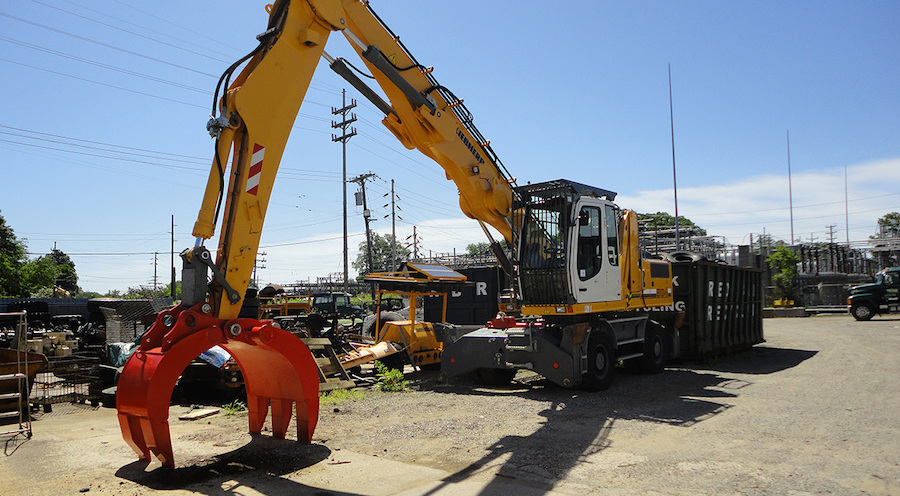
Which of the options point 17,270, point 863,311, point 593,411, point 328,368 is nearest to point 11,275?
point 17,270

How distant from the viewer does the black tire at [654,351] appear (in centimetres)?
1222

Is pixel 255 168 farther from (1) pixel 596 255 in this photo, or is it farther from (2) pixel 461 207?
(1) pixel 596 255

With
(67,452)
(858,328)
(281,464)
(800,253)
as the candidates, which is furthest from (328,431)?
(800,253)

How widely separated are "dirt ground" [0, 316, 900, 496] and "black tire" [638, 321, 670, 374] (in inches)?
55.9

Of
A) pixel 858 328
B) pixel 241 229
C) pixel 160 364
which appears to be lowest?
pixel 858 328

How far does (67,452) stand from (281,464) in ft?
8.16

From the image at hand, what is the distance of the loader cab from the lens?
9.72m

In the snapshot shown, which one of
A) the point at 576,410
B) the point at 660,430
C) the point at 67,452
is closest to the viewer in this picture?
the point at 67,452

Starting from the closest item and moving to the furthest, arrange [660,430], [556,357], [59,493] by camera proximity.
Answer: [59,493], [660,430], [556,357]

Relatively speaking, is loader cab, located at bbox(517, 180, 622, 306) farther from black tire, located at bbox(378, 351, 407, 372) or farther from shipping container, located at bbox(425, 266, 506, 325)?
shipping container, located at bbox(425, 266, 506, 325)

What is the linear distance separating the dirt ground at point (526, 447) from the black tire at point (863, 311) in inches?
756

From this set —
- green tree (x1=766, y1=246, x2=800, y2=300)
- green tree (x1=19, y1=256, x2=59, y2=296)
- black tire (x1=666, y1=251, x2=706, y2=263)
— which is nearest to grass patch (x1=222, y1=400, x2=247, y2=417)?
black tire (x1=666, y1=251, x2=706, y2=263)

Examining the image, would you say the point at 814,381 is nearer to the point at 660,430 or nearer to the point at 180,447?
the point at 660,430

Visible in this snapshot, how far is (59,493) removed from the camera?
5.18 metres
